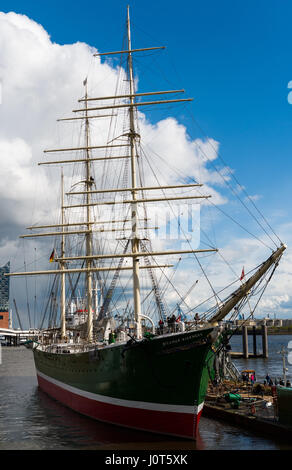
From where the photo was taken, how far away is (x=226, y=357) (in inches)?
1232

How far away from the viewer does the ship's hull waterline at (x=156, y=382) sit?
18984 millimetres

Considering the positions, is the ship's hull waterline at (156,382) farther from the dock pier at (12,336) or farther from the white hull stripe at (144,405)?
the dock pier at (12,336)

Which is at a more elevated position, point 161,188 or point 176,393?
point 161,188

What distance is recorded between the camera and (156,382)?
65.0 ft

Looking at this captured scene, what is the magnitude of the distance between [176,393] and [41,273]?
3043cm

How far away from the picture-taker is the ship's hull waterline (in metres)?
19.0

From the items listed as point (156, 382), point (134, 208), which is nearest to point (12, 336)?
point (134, 208)

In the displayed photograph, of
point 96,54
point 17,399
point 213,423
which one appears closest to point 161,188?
point 96,54
